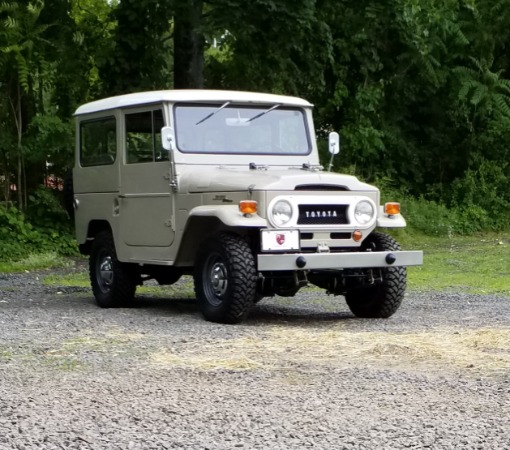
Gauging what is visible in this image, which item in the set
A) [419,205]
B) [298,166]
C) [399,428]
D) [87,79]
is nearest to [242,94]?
[298,166]

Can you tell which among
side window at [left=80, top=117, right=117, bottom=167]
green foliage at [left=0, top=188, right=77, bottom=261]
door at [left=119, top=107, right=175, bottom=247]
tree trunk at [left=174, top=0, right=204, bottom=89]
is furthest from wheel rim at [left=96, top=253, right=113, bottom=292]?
tree trunk at [left=174, top=0, right=204, bottom=89]

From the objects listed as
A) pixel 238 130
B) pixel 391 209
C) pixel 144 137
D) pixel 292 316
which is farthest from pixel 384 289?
pixel 144 137

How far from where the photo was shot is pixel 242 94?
438 inches

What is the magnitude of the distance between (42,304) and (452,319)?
444cm

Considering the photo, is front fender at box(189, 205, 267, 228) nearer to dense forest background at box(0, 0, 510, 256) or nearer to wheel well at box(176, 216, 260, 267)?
wheel well at box(176, 216, 260, 267)

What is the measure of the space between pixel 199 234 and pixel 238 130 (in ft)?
3.92

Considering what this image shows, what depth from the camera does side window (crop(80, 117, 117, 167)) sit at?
11523mm

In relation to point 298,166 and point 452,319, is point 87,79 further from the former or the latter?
point 452,319

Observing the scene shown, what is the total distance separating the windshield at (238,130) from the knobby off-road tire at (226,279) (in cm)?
124

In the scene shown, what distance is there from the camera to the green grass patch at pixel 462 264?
1374cm

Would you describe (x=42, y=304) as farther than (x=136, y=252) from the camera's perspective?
Yes

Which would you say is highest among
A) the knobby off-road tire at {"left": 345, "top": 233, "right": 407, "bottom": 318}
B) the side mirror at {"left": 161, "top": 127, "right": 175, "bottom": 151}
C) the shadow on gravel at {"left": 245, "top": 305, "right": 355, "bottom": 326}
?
the side mirror at {"left": 161, "top": 127, "right": 175, "bottom": 151}

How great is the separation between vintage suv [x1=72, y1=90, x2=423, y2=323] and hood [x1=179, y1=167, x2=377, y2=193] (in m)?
0.01

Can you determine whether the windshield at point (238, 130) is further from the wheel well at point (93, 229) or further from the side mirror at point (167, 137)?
the wheel well at point (93, 229)
